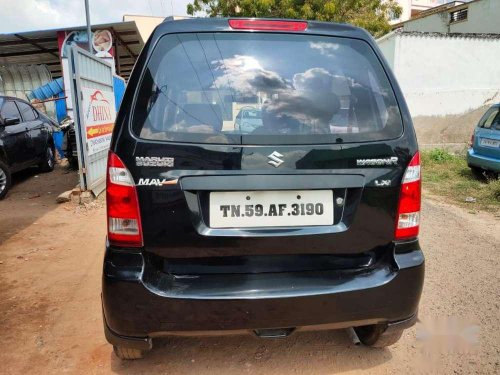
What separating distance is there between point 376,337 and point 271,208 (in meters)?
1.09

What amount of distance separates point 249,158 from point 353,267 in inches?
28.6

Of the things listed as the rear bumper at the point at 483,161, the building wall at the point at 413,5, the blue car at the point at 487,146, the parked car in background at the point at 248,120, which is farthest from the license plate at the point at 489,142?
the building wall at the point at 413,5

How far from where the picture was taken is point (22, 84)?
54.5 ft

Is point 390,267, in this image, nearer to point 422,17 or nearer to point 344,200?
point 344,200

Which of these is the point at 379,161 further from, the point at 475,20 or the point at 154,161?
the point at 475,20

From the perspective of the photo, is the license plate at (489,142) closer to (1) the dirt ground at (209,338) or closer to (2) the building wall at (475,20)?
(1) the dirt ground at (209,338)

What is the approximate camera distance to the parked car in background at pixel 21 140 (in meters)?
6.71

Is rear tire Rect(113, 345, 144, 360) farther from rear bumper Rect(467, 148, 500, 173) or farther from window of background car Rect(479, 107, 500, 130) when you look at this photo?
window of background car Rect(479, 107, 500, 130)

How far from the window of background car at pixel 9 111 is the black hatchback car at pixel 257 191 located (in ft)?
20.2

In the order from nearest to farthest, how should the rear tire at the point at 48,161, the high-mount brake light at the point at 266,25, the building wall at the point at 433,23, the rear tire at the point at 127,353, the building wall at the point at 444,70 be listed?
1. the high-mount brake light at the point at 266,25
2. the rear tire at the point at 127,353
3. the rear tire at the point at 48,161
4. the building wall at the point at 444,70
5. the building wall at the point at 433,23

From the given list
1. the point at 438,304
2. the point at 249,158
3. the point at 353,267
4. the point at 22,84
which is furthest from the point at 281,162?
the point at 22,84

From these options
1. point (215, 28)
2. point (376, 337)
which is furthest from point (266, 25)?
point (376, 337)

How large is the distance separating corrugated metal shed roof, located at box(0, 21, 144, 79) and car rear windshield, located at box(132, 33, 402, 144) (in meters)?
12.0

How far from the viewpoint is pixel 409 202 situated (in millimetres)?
2021
